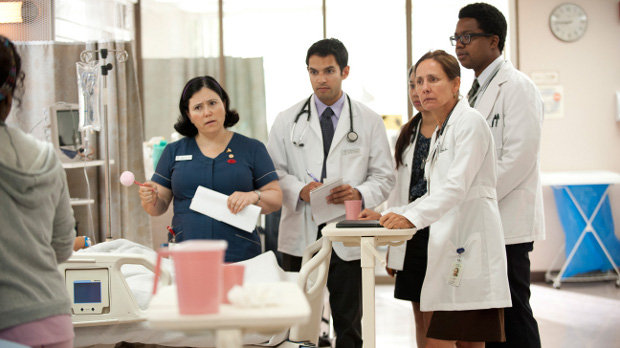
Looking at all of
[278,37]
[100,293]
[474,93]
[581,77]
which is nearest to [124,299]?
[100,293]

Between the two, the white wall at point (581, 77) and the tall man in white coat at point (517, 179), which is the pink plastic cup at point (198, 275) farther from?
the white wall at point (581, 77)

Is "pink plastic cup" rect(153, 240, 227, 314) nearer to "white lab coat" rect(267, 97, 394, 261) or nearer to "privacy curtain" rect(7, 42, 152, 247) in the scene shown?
"white lab coat" rect(267, 97, 394, 261)

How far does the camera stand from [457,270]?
78.2 inches

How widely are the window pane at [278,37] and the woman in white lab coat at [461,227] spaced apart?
126 inches

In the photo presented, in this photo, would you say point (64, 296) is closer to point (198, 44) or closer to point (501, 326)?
point (501, 326)

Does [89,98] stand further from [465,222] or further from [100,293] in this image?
[465,222]

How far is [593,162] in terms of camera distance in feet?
17.6

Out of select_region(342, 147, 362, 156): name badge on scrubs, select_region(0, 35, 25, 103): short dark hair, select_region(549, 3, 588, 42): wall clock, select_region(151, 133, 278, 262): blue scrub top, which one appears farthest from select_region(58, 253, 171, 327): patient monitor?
select_region(549, 3, 588, 42): wall clock

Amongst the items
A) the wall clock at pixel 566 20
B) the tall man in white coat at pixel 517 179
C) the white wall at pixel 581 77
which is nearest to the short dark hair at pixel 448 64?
the tall man in white coat at pixel 517 179

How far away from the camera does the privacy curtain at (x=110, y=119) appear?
382cm

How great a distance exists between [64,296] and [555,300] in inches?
161

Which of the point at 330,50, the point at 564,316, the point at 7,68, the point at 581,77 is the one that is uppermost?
the point at 581,77

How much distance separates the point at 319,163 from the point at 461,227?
91 centimetres

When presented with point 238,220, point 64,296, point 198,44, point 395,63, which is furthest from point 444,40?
point 64,296
